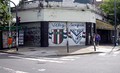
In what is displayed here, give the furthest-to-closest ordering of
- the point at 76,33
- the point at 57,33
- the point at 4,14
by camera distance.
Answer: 1. the point at 76,33
2. the point at 57,33
3. the point at 4,14

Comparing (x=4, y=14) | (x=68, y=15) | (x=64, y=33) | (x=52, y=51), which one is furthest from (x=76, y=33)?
(x=4, y=14)

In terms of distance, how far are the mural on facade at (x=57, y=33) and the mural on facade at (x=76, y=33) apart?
920 mm

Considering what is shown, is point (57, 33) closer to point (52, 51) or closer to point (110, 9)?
point (52, 51)

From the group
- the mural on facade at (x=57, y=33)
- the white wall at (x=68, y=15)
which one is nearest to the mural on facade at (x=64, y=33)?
the mural on facade at (x=57, y=33)

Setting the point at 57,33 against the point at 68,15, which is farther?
the point at 68,15

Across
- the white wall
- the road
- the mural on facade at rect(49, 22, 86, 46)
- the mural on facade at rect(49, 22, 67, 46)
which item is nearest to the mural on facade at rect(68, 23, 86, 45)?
the mural on facade at rect(49, 22, 86, 46)

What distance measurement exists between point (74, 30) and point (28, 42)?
17.9 feet

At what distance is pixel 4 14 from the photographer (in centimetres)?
3241

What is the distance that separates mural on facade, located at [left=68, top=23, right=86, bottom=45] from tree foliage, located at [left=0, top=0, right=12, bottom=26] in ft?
23.2

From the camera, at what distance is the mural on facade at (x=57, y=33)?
32.7 m

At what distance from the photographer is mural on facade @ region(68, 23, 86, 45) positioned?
3406 centimetres

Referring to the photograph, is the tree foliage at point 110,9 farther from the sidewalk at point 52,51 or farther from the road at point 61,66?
the road at point 61,66

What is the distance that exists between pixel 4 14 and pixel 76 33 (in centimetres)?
846

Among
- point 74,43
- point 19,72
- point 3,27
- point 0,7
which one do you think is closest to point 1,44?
point 3,27
